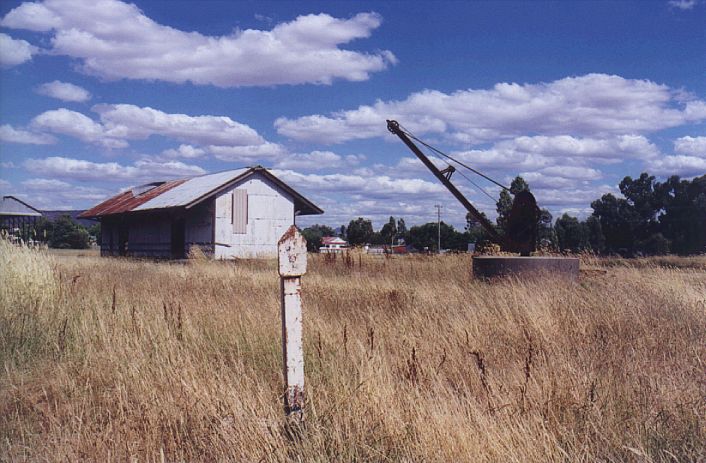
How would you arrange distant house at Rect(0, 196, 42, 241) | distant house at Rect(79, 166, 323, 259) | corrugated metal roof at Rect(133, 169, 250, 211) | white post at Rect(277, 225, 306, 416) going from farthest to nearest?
distant house at Rect(0, 196, 42, 241) → distant house at Rect(79, 166, 323, 259) → corrugated metal roof at Rect(133, 169, 250, 211) → white post at Rect(277, 225, 306, 416)

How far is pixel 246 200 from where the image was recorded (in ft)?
81.5

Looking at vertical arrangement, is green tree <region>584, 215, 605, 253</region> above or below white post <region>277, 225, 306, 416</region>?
above

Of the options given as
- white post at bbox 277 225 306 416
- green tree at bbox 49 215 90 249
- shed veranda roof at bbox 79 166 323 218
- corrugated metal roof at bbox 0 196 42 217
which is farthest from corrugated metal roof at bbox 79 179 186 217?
white post at bbox 277 225 306 416

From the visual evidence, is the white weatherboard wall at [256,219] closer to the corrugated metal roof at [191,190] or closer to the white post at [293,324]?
the corrugated metal roof at [191,190]

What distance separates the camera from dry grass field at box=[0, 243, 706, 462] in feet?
11.4

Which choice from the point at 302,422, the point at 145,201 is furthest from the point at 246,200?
the point at 302,422

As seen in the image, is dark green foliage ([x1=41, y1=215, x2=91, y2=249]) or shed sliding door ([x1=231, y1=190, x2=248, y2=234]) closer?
shed sliding door ([x1=231, y1=190, x2=248, y2=234])

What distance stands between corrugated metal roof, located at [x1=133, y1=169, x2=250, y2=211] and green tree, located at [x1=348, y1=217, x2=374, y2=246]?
39.1 meters

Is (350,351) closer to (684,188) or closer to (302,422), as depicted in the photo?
(302,422)

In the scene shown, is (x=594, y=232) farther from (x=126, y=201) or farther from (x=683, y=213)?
(x=126, y=201)

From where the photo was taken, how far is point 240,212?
80.7 ft

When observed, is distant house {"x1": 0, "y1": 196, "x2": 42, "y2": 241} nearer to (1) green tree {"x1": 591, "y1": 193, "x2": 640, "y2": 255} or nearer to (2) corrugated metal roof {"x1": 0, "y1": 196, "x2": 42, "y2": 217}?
(2) corrugated metal roof {"x1": 0, "y1": 196, "x2": 42, "y2": 217}

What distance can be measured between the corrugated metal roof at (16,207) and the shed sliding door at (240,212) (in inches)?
621

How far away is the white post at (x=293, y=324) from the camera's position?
12.1 ft
